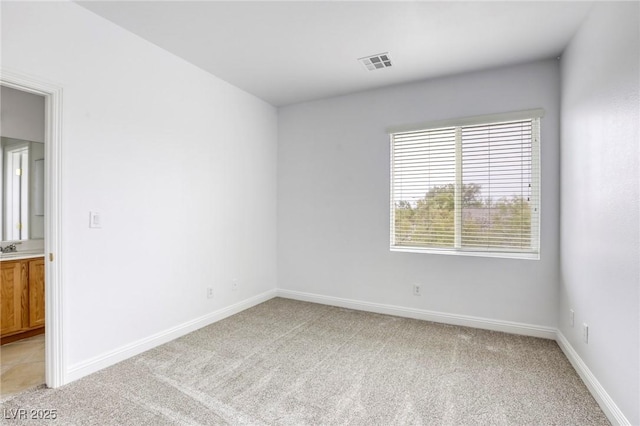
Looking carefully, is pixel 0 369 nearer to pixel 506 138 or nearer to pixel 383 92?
pixel 383 92

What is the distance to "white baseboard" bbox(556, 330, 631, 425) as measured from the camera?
1.80 metres

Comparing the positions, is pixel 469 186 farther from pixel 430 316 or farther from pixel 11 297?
pixel 11 297

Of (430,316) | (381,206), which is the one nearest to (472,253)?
(430,316)

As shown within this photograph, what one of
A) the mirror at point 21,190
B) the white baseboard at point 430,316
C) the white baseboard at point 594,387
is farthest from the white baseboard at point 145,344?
the white baseboard at point 594,387

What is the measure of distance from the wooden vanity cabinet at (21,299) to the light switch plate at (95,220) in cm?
136

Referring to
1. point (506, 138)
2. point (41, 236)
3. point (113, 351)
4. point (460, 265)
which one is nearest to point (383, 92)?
point (506, 138)

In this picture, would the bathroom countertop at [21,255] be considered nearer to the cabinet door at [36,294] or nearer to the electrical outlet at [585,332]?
the cabinet door at [36,294]

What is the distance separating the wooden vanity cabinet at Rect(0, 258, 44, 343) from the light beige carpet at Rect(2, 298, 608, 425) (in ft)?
4.29

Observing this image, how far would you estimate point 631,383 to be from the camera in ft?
5.50

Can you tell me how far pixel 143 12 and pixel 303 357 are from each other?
9.85ft

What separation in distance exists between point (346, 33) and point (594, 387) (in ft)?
10.3

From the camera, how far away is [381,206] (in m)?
3.88

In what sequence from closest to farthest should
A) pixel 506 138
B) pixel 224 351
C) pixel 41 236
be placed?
1. pixel 224 351
2. pixel 506 138
3. pixel 41 236

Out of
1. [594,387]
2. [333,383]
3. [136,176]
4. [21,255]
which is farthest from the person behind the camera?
[21,255]
